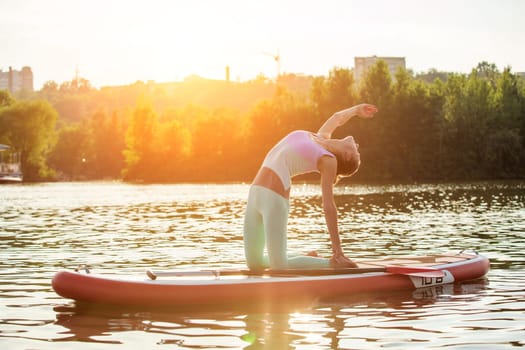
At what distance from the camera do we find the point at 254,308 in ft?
29.5

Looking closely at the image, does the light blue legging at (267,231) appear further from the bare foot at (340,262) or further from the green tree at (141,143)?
the green tree at (141,143)

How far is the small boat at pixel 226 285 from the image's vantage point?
8.86m

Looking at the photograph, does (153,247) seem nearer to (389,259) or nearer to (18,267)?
(18,267)

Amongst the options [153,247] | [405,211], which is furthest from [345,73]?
[153,247]

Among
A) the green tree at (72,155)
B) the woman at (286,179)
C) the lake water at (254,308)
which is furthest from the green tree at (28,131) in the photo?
the woman at (286,179)

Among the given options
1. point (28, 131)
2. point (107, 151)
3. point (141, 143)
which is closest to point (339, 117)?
point (141, 143)

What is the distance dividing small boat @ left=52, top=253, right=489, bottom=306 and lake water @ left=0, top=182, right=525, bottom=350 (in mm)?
137

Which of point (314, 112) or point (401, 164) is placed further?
point (314, 112)

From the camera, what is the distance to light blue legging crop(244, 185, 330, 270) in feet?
28.9

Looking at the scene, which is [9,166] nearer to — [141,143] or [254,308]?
[141,143]

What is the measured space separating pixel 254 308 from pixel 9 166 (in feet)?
277

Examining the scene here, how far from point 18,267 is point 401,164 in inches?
2473

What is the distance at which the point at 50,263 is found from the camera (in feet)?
45.1

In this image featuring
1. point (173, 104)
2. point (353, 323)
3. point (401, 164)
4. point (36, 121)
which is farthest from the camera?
point (173, 104)
